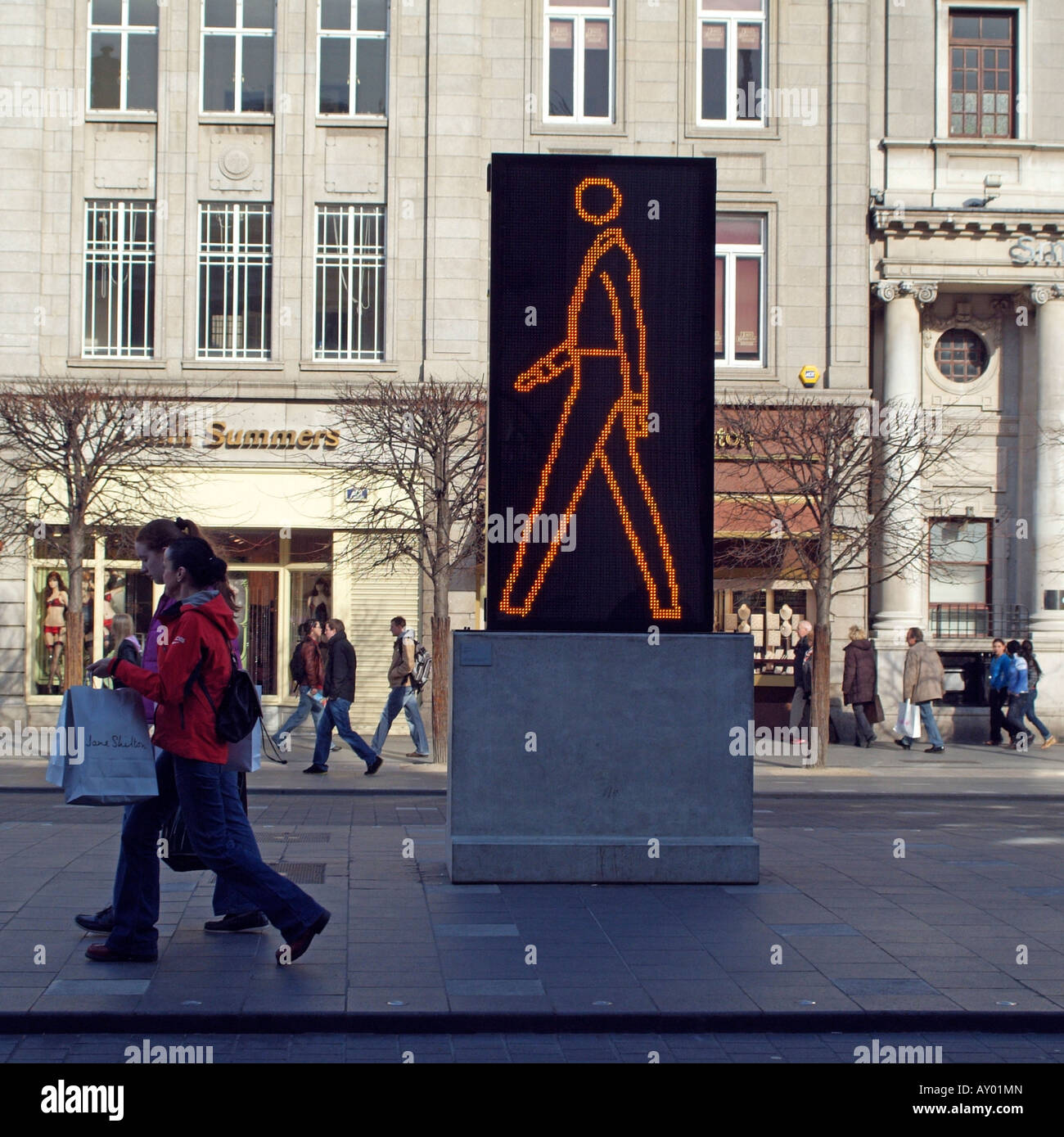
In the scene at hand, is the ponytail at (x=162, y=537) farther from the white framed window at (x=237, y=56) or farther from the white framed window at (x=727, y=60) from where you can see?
the white framed window at (x=727, y=60)

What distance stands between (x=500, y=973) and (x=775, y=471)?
18072 millimetres

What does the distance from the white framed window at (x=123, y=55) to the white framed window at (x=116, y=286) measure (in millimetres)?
1792

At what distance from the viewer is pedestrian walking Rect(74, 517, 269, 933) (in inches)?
272

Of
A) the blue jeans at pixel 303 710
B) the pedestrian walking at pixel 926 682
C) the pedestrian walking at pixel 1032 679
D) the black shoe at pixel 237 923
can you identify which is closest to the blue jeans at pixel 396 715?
the blue jeans at pixel 303 710

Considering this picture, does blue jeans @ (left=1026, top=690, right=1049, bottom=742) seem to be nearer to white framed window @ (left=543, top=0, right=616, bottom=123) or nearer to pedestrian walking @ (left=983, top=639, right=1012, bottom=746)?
pedestrian walking @ (left=983, top=639, right=1012, bottom=746)

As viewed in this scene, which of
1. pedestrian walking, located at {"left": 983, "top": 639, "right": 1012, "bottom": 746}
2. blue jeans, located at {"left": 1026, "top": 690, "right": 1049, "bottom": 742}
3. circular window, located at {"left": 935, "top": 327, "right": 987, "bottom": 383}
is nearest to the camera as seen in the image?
pedestrian walking, located at {"left": 983, "top": 639, "right": 1012, "bottom": 746}

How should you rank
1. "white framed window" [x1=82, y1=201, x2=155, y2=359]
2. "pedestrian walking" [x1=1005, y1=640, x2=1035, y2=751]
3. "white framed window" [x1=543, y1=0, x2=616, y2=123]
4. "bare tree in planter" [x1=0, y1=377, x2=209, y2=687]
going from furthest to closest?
"white framed window" [x1=543, y1=0, x2=616, y2=123]
"white framed window" [x1=82, y1=201, x2=155, y2=359]
"pedestrian walking" [x1=1005, y1=640, x2=1035, y2=751]
"bare tree in planter" [x1=0, y1=377, x2=209, y2=687]

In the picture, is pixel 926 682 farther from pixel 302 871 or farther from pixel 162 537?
pixel 162 537

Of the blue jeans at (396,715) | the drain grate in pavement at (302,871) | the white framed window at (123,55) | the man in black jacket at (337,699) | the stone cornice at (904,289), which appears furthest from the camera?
the stone cornice at (904,289)

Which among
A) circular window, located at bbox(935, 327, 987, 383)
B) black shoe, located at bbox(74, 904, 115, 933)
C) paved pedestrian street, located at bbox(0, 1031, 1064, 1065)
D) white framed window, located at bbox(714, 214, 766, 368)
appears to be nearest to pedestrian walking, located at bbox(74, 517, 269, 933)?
black shoe, located at bbox(74, 904, 115, 933)

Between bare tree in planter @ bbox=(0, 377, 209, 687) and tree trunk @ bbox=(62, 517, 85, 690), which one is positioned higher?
bare tree in planter @ bbox=(0, 377, 209, 687)

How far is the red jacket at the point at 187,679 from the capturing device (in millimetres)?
6539

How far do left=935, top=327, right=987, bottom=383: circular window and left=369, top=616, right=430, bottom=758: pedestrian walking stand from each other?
12387 millimetres

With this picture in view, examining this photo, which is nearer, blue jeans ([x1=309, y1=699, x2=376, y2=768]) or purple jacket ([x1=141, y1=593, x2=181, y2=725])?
purple jacket ([x1=141, y1=593, x2=181, y2=725])
